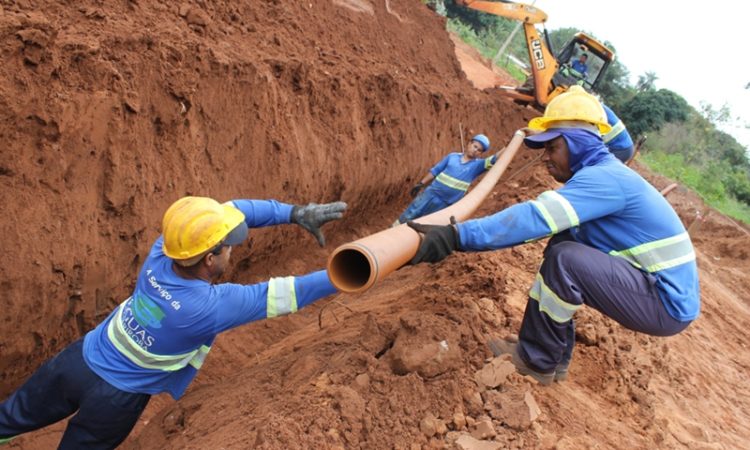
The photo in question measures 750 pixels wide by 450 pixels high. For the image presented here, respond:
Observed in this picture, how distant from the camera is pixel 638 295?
3156mm

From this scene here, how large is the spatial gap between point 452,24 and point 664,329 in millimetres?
24995

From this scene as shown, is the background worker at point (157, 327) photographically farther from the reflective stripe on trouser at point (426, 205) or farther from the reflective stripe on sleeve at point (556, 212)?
the reflective stripe on trouser at point (426, 205)

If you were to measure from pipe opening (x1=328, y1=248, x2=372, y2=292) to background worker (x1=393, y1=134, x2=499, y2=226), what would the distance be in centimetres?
369

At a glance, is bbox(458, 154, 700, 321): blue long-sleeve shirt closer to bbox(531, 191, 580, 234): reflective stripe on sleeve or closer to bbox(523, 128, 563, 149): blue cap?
bbox(531, 191, 580, 234): reflective stripe on sleeve

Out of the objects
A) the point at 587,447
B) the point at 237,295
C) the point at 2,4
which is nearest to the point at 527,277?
the point at 587,447

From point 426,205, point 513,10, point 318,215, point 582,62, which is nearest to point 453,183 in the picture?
point 426,205

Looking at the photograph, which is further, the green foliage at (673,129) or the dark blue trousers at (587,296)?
the green foliage at (673,129)

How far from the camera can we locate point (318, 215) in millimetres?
3348

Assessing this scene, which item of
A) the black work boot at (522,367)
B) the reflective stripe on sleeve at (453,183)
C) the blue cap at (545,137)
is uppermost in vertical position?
the blue cap at (545,137)

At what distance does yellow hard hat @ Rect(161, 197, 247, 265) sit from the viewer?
2.56 meters

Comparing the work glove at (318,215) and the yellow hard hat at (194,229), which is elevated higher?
the yellow hard hat at (194,229)

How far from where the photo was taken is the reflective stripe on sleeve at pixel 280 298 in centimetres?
274

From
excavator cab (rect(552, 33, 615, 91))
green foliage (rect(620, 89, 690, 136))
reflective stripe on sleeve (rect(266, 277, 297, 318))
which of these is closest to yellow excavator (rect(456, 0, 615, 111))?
excavator cab (rect(552, 33, 615, 91))

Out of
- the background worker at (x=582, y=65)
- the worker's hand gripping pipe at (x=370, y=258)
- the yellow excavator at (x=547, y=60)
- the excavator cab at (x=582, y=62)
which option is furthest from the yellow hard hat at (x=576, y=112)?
the background worker at (x=582, y=65)
